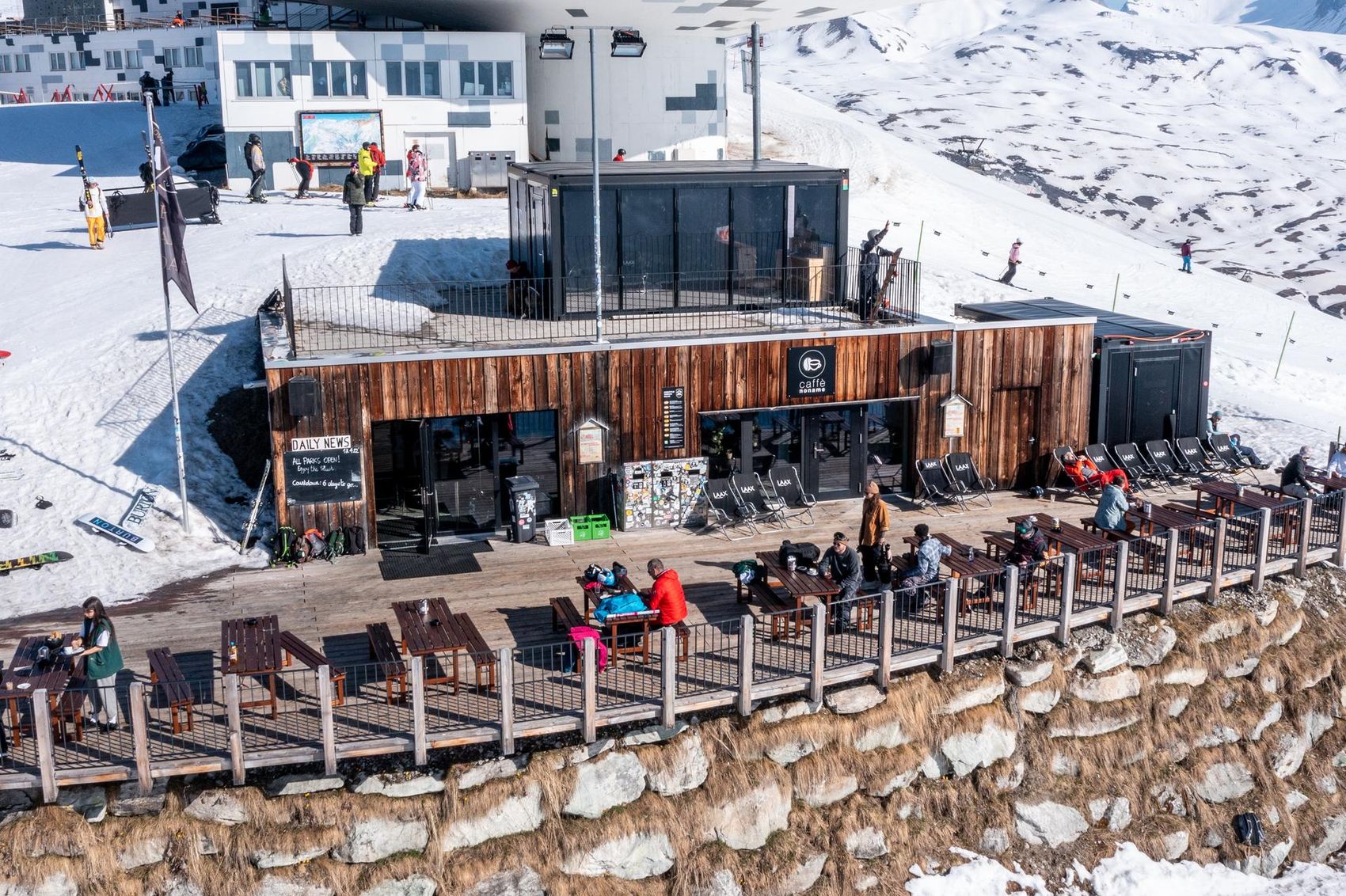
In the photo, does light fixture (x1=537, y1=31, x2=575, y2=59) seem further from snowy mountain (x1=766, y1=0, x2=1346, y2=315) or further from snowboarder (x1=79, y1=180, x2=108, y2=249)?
snowy mountain (x1=766, y1=0, x2=1346, y2=315)

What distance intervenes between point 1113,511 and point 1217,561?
1.54 meters

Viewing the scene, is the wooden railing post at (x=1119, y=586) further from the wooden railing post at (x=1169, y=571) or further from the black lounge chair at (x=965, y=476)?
the black lounge chair at (x=965, y=476)

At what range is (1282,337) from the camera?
40.2m

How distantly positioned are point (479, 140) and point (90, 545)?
80.8 ft

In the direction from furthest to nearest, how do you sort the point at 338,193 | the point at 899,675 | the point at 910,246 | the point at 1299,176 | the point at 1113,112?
the point at 1113,112 → the point at 1299,176 → the point at 910,246 → the point at 338,193 → the point at 899,675

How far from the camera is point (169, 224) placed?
66.6 feet

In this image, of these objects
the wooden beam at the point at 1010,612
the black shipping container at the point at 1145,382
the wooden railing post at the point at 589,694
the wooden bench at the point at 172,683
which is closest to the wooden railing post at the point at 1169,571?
the wooden beam at the point at 1010,612

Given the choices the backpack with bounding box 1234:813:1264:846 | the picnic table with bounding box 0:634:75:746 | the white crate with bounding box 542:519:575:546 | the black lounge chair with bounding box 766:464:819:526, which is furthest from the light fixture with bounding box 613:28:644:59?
the backpack with bounding box 1234:813:1264:846

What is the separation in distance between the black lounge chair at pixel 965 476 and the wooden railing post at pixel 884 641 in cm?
747

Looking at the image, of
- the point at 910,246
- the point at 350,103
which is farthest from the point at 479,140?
the point at 910,246

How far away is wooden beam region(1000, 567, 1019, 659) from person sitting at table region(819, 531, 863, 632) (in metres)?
1.81

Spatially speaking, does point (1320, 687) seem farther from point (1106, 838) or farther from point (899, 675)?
point (899, 675)

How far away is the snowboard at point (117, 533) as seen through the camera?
1966 cm

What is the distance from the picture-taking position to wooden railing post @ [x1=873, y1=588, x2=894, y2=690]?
15.1 m
